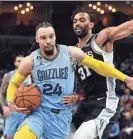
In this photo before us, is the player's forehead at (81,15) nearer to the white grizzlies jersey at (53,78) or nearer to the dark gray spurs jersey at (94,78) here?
the dark gray spurs jersey at (94,78)

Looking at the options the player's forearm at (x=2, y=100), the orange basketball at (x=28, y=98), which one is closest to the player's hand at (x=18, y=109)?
the orange basketball at (x=28, y=98)

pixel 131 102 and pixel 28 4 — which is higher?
pixel 28 4

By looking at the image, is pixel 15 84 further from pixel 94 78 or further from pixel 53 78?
pixel 94 78

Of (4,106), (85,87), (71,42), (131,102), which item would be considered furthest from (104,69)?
(71,42)

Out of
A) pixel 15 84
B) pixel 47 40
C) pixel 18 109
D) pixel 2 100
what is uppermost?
pixel 47 40

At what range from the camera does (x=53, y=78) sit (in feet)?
21.0

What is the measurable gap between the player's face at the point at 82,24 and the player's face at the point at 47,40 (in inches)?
26.3

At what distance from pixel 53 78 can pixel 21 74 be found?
42 centimetres

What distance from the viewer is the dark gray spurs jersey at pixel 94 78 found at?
6.83m

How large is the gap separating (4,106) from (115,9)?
6056 millimetres

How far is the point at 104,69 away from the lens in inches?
251

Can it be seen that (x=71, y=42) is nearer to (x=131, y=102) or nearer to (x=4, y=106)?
(x=131, y=102)

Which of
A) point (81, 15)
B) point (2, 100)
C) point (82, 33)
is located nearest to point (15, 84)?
point (82, 33)

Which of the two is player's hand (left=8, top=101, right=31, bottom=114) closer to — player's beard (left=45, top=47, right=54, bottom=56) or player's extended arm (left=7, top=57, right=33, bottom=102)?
player's extended arm (left=7, top=57, right=33, bottom=102)
